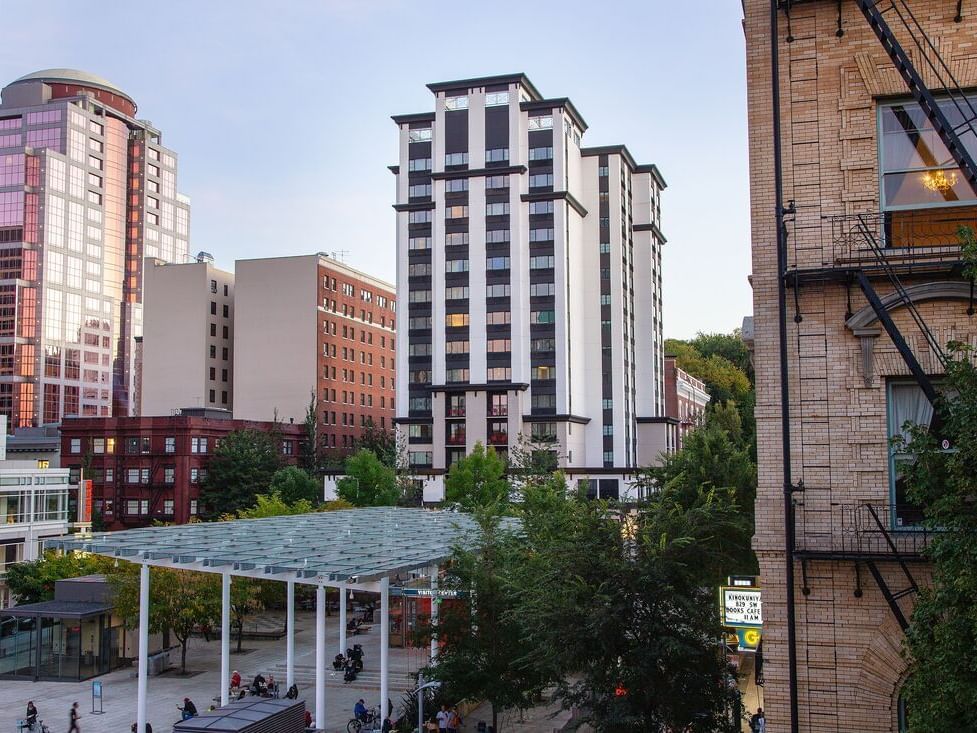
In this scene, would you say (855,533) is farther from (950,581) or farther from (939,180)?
(939,180)

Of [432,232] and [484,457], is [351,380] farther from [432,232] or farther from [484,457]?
[484,457]

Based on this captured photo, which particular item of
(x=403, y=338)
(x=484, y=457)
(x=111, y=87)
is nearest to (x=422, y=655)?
(x=484, y=457)

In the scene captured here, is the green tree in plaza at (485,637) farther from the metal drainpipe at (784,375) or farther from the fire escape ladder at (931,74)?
the fire escape ladder at (931,74)

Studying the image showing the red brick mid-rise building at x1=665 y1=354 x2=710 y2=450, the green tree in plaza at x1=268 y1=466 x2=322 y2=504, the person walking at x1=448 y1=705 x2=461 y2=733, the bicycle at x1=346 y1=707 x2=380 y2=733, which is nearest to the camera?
the person walking at x1=448 y1=705 x2=461 y2=733

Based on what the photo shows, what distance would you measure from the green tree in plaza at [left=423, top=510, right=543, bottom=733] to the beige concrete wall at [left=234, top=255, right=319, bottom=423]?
73073mm

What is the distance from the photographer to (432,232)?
301 ft

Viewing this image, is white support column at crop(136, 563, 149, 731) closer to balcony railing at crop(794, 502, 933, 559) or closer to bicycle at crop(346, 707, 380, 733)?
bicycle at crop(346, 707, 380, 733)

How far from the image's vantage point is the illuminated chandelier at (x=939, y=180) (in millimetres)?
12922

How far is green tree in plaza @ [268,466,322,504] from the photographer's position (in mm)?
74250

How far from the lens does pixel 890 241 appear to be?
13.0 metres

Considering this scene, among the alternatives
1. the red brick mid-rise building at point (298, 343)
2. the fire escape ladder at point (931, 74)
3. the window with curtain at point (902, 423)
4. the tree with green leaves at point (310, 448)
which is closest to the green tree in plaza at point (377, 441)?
the red brick mid-rise building at point (298, 343)

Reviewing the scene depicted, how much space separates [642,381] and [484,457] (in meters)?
36.4

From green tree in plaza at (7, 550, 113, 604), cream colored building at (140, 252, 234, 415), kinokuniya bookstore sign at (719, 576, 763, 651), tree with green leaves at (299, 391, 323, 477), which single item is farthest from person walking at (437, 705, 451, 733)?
cream colored building at (140, 252, 234, 415)

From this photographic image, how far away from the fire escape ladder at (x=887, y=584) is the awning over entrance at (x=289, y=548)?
16.2 metres
